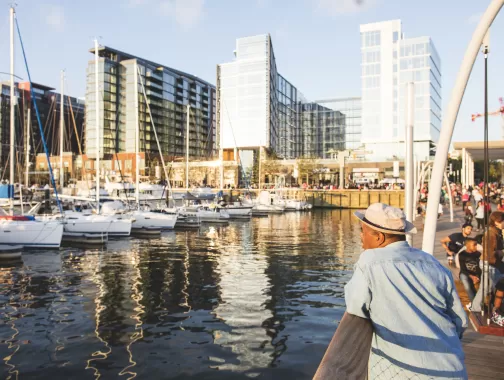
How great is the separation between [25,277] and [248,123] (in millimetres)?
86008

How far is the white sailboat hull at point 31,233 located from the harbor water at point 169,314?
1.21 m

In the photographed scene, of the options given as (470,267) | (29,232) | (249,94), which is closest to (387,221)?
(470,267)

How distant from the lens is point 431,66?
9019 centimetres

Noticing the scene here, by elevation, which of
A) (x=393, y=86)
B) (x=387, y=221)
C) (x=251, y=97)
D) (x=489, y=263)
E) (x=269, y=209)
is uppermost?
(x=393, y=86)

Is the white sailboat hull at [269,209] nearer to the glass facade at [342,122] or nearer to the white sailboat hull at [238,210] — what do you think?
the white sailboat hull at [238,210]

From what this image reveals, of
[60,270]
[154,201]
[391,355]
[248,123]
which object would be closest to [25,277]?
[60,270]

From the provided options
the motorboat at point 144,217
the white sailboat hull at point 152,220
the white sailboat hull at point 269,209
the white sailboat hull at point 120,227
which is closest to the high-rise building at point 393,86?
the white sailboat hull at point 269,209

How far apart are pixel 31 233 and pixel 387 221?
81.3 ft

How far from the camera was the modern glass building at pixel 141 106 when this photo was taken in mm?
114938

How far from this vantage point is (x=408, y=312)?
9.33 ft

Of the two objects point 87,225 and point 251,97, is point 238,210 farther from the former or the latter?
point 251,97

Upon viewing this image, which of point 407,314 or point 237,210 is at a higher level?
point 407,314

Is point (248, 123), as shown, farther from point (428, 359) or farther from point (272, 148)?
point (428, 359)

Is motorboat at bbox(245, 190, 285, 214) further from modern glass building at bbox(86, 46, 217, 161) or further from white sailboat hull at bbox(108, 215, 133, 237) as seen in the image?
modern glass building at bbox(86, 46, 217, 161)
